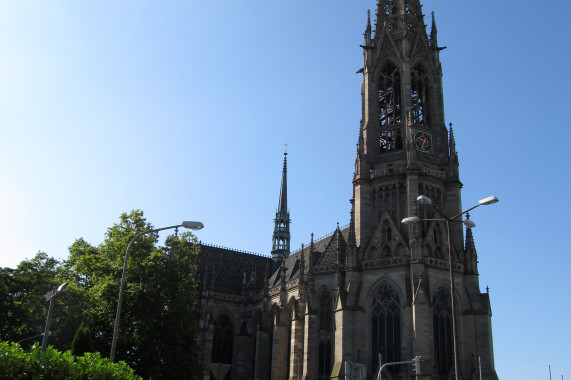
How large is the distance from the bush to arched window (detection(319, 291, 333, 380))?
31.8 meters

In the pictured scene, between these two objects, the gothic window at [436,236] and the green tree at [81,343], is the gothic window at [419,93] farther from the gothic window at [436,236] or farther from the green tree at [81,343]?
the green tree at [81,343]

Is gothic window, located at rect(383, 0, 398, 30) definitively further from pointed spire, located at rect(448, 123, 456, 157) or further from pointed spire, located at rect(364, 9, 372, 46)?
pointed spire, located at rect(448, 123, 456, 157)

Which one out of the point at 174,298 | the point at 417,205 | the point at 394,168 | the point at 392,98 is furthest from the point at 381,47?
the point at 174,298

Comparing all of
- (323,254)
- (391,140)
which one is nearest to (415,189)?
(391,140)

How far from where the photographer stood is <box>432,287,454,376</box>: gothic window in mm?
42594

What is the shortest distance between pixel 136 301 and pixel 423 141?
28.0 meters

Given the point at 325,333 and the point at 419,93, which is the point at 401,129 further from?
the point at 325,333

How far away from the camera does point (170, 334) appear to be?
37.2 m

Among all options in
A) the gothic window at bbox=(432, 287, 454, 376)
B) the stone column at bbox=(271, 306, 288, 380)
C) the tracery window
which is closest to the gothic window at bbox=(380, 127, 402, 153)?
the tracery window

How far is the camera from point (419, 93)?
54.4 metres

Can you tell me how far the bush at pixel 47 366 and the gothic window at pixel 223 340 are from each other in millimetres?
43789

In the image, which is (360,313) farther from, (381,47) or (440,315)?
(381,47)

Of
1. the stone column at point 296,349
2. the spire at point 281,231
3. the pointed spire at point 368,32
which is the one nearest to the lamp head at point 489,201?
the stone column at point 296,349

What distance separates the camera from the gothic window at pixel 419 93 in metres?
53.1
